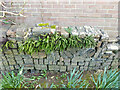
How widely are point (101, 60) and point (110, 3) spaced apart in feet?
5.12

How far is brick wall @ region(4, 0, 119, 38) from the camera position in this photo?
2.99m

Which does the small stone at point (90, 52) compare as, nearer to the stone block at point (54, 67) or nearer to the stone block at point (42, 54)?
the stone block at point (54, 67)

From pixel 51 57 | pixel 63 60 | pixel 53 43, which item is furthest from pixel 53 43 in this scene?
pixel 63 60

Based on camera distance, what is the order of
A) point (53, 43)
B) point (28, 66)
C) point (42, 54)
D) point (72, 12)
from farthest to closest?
1. point (72, 12)
2. point (28, 66)
3. point (42, 54)
4. point (53, 43)

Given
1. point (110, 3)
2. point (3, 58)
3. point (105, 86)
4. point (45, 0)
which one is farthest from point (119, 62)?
point (3, 58)

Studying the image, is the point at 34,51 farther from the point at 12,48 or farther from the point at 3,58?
the point at 3,58

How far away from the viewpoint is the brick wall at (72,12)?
2.99 m

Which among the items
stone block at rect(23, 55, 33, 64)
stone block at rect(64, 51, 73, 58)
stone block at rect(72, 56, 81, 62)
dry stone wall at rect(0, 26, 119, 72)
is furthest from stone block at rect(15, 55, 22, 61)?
stone block at rect(72, 56, 81, 62)

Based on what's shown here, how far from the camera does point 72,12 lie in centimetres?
309

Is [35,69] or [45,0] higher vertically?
[45,0]

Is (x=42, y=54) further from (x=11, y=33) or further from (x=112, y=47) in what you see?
(x=112, y=47)

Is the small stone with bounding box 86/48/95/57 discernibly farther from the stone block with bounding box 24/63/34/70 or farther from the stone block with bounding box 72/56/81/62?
the stone block with bounding box 24/63/34/70

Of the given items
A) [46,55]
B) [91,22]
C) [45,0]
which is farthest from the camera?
[91,22]

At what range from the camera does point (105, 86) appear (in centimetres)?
230
